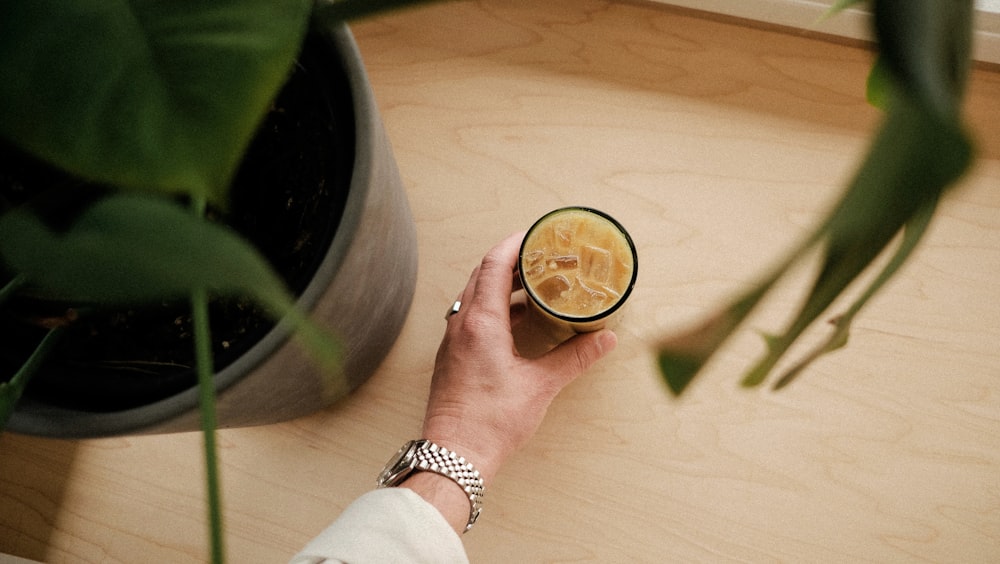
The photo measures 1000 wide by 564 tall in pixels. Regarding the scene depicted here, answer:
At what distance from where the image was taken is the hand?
17.7 inches

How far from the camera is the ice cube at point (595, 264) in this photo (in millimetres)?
444

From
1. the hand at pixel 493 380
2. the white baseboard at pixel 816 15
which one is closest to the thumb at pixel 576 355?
the hand at pixel 493 380

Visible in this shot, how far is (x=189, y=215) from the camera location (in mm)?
122

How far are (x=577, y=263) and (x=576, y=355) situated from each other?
2.6 inches

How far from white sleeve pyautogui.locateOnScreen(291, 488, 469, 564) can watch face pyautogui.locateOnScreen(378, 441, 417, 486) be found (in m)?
0.04

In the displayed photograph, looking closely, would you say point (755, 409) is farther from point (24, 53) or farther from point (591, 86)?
point (24, 53)

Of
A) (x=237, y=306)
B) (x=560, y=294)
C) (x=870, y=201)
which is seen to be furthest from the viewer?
(x=560, y=294)

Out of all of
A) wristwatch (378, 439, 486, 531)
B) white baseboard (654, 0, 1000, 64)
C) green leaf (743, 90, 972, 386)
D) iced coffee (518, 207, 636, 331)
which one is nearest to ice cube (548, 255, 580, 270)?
iced coffee (518, 207, 636, 331)

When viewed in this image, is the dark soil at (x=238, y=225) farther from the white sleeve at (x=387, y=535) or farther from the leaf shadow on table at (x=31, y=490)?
the leaf shadow on table at (x=31, y=490)

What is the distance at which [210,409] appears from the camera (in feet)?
0.45

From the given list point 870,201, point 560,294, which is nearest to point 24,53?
point 870,201

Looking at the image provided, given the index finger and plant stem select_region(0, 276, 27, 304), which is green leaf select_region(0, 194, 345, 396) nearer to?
plant stem select_region(0, 276, 27, 304)

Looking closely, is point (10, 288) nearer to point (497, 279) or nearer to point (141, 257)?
point (141, 257)

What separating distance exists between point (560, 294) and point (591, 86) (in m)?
0.20
